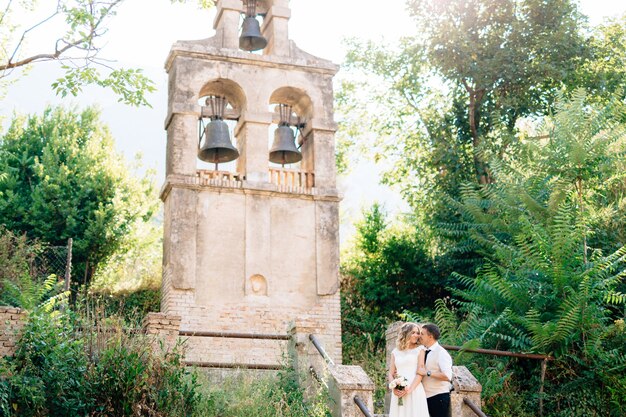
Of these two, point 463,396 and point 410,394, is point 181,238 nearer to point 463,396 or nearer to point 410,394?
point 463,396

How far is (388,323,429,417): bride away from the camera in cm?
906

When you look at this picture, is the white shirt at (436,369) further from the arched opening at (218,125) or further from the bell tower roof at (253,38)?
the bell tower roof at (253,38)

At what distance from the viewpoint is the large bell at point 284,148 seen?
61.5ft

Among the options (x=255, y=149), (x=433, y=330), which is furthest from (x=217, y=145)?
(x=433, y=330)

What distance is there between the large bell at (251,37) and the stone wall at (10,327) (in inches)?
399

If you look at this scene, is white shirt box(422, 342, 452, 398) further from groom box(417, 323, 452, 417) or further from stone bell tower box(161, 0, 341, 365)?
stone bell tower box(161, 0, 341, 365)

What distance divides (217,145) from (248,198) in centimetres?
128

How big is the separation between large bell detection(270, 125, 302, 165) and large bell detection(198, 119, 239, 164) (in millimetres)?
970

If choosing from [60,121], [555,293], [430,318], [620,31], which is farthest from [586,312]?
[60,121]

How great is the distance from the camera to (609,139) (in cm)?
1521

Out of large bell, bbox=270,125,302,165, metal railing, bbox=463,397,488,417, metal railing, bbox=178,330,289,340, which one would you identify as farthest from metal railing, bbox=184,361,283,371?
large bell, bbox=270,125,302,165

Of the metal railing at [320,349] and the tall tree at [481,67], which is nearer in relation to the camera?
the metal railing at [320,349]

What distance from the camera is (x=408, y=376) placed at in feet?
30.1

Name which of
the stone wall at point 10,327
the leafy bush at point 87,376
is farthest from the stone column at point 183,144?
the stone wall at point 10,327
